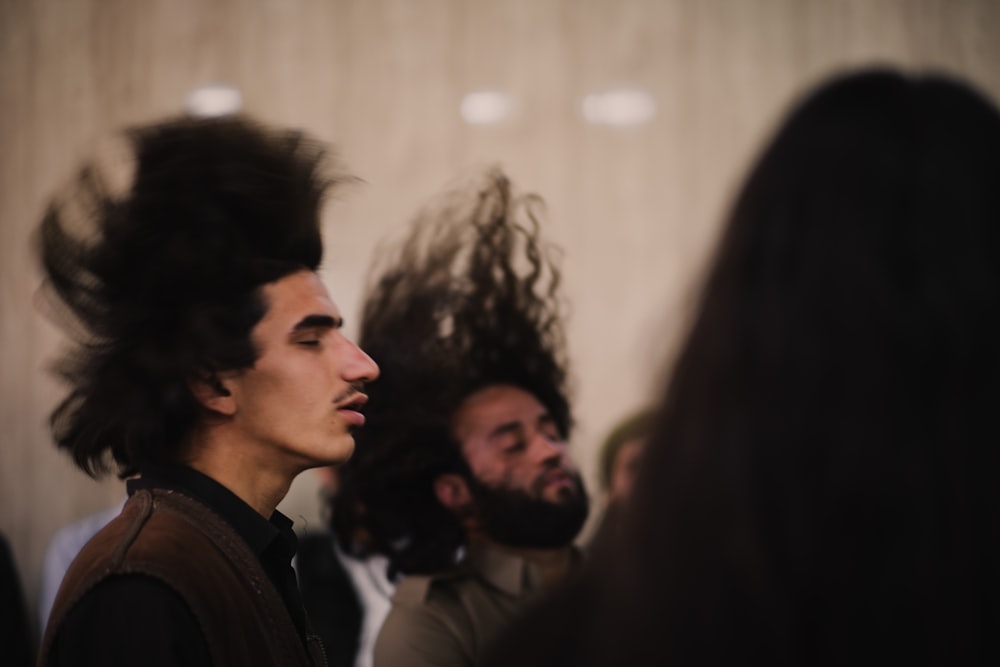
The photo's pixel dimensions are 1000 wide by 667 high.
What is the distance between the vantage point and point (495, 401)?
2.90 m

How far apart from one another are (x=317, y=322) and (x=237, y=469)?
0.28 meters

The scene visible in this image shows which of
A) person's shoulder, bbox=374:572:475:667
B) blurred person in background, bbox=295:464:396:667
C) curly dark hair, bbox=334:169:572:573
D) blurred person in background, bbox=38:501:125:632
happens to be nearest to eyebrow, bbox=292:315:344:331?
person's shoulder, bbox=374:572:475:667

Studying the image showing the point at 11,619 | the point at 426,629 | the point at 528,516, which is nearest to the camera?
the point at 426,629

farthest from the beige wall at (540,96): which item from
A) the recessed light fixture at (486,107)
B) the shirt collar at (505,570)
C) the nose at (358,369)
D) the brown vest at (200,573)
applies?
the brown vest at (200,573)

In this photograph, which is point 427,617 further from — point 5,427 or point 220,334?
point 5,427

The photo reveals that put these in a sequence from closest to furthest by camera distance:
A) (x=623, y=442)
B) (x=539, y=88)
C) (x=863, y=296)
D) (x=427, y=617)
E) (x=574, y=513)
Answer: (x=863, y=296) < (x=427, y=617) < (x=574, y=513) < (x=623, y=442) < (x=539, y=88)

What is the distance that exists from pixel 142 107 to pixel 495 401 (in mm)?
3087

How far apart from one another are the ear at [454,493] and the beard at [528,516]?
0.04 m

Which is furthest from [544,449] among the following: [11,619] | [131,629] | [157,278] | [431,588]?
[11,619]

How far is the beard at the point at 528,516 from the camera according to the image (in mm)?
2727

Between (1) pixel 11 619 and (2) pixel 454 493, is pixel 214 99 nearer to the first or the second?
(1) pixel 11 619

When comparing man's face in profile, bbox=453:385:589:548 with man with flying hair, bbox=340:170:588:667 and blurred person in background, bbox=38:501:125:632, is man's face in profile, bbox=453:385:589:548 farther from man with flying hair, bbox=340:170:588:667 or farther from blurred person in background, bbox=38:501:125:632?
blurred person in background, bbox=38:501:125:632

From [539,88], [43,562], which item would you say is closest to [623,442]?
[539,88]

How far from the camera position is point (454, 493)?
9.43 feet
